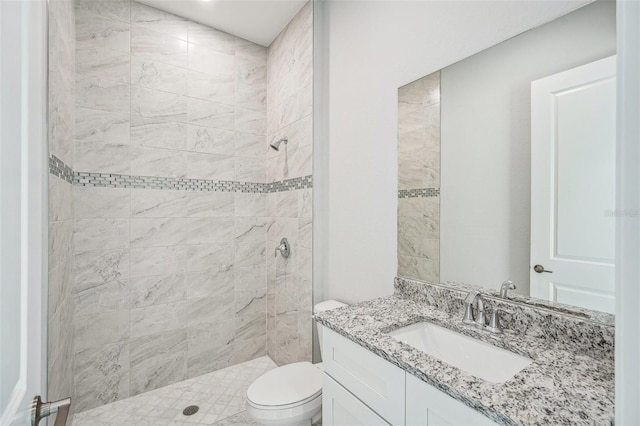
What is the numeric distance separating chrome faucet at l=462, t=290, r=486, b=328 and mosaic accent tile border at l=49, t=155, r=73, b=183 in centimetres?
175

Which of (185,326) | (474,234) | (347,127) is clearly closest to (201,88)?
(347,127)

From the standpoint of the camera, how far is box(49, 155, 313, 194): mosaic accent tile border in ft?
6.24

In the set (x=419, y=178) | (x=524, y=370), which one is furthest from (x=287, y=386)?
(x=419, y=178)

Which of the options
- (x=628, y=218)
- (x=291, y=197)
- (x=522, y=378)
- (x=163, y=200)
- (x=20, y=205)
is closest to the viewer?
(x=628, y=218)

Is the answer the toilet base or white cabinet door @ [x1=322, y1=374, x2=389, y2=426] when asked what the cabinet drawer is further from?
the toilet base

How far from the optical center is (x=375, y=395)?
3.21 feet

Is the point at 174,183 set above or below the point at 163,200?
above

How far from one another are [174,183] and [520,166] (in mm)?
2147

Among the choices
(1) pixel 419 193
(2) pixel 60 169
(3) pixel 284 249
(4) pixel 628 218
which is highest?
(2) pixel 60 169

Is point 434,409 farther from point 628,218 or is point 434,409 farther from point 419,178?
point 419,178

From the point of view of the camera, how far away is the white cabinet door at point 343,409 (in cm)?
100

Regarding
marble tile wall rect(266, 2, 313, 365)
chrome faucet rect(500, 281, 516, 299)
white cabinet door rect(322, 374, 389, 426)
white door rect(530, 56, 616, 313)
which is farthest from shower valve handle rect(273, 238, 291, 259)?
white door rect(530, 56, 616, 313)

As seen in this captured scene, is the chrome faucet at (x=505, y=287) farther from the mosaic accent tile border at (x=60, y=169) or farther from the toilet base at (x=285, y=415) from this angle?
the mosaic accent tile border at (x=60, y=169)

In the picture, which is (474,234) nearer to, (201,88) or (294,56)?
(294,56)
